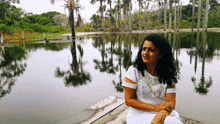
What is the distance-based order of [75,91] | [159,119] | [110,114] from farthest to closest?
[75,91] < [110,114] < [159,119]

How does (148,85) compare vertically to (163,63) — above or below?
below

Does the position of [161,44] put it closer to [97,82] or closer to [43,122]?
[43,122]

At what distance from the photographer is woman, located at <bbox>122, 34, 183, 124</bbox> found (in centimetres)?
167

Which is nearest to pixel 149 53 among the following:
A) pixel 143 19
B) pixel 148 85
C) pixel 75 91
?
pixel 148 85

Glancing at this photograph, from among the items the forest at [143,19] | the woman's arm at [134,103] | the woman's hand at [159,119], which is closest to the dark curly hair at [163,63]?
the woman's arm at [134,103]

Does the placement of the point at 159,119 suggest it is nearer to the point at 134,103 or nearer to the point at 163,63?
the point at 134,103

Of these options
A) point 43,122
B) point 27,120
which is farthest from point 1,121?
point 43,122

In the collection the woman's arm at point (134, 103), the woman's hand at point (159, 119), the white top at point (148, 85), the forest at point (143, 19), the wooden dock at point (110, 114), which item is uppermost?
the forest at point (143, 19)

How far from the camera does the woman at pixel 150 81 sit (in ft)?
5.47

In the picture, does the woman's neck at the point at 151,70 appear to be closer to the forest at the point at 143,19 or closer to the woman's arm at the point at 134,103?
the woman's arm at the point at 134,103

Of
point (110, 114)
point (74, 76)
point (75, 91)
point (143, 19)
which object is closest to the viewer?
point (110, 114)

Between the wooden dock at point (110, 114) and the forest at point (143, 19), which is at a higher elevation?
the forest at point (143, 19)

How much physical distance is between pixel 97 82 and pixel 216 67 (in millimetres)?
4248

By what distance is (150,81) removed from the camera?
1.71 metres
